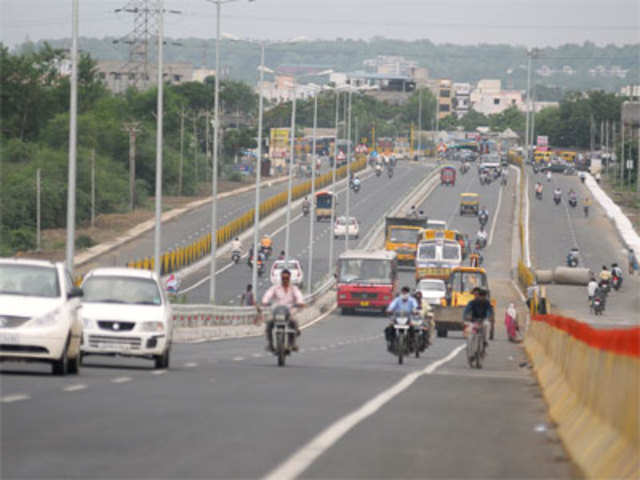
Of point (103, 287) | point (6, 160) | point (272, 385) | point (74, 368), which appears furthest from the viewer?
point (6, 160)

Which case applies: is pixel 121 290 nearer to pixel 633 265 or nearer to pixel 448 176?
pixel 633 265

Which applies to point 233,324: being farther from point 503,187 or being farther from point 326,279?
point 503,187

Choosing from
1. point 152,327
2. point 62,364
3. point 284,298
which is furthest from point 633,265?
point 62,364

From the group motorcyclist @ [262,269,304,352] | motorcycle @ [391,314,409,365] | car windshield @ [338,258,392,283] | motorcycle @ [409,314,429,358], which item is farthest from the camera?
car windshield @ [338,258,392,283]

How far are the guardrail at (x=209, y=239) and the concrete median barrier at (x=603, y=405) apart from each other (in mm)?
45340

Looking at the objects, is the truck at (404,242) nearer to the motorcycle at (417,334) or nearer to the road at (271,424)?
the motorcycle at (417,334)

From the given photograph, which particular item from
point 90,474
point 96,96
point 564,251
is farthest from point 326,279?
point 96,96

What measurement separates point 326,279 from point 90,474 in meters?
64.2

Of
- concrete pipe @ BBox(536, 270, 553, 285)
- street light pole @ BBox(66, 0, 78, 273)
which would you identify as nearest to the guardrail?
concrete pipe @ BBox(536, 270, 553, 285)

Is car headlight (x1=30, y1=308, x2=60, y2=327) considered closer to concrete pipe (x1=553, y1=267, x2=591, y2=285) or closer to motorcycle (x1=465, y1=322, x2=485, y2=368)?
motorcycle (x1=465, y1=322, x2=485, y2=368)

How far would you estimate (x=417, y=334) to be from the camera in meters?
30.8

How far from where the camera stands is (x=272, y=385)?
17.8 metres

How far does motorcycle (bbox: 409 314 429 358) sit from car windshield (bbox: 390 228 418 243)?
52.6m

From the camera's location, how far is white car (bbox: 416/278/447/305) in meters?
58.6
